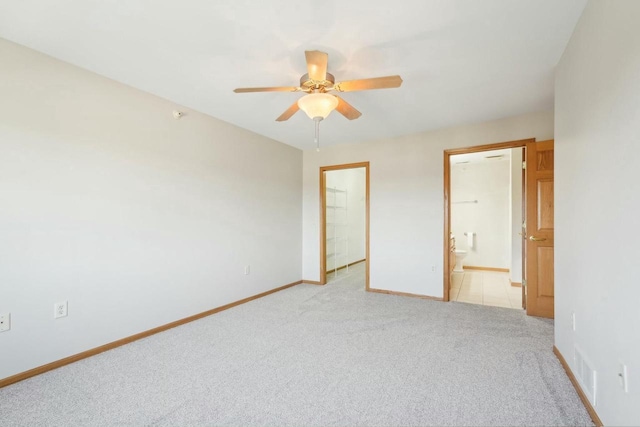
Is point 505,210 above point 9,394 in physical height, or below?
above

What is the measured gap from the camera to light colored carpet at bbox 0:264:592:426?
5.35 ft

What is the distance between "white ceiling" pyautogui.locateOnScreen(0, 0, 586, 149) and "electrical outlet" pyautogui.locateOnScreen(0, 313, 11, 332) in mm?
1894

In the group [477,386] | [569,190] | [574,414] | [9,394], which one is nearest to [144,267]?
[9,394]

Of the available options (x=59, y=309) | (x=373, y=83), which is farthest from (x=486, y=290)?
(x=59, y=309)

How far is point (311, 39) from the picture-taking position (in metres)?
1.93

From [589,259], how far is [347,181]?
5100 mm

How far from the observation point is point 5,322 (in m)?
1.95

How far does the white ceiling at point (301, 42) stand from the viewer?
1675mm

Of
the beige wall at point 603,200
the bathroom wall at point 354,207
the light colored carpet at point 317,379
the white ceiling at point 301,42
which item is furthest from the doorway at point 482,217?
the beige wall at point 603,200

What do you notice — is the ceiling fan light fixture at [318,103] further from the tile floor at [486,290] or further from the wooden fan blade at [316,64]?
the tile floor at [486,290]

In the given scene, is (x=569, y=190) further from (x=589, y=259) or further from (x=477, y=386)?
(x=477, y=386)

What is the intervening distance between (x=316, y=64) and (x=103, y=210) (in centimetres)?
215

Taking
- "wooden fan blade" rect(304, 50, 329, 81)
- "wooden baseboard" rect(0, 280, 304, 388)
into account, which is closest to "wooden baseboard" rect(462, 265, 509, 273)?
"wooden baseboard" rect(0, 280, 304, 388)

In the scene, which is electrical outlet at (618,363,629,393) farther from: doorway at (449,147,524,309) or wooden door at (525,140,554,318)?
doorway at (449,147,524,309)
